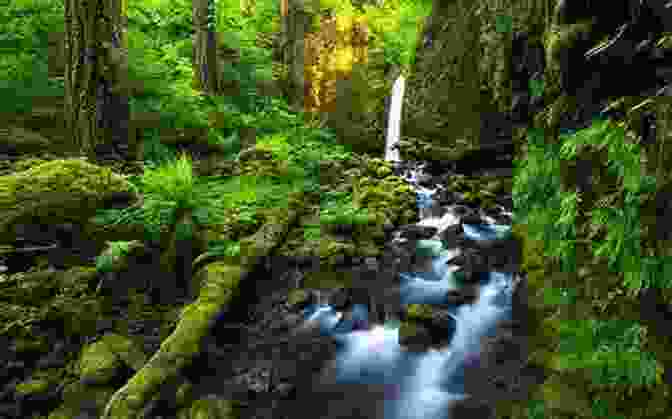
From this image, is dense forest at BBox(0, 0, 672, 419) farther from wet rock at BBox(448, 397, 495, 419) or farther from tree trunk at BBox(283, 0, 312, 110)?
tree trunk at BBox(283, 0, 312, 110)

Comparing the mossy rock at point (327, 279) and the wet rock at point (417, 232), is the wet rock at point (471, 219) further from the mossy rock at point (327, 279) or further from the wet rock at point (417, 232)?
the mossy rock at point (327, 279)

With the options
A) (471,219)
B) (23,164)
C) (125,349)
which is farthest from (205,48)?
(125,349)

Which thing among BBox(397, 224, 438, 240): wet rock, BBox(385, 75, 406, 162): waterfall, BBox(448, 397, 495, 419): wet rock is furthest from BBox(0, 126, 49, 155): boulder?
BBox(385, 75, 406, 162): waterfall

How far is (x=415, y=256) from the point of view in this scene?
6.18 m

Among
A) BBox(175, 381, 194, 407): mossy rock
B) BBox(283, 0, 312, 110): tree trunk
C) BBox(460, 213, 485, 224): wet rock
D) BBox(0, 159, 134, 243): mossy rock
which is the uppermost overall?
BBox(283, 0, 312, 110): tree trunk

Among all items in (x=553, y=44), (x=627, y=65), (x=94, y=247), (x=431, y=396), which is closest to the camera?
(x=627, y=65)

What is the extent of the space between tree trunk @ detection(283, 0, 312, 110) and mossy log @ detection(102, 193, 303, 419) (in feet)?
30.1

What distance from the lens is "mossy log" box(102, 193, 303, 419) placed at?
2.84 meters

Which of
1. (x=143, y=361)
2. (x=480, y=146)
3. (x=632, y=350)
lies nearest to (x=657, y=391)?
(x=632, y=350)

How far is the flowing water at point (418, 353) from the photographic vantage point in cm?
374

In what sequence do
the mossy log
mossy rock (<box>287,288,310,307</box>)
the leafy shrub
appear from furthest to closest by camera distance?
mossy rock (<box>287,288,310,307</box>)
the leafy shrub
the mossy log

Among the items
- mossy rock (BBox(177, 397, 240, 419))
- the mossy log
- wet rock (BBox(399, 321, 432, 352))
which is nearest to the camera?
the mossy log

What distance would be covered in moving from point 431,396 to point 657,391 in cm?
186

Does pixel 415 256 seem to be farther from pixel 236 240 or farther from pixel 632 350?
pixel 632 350
